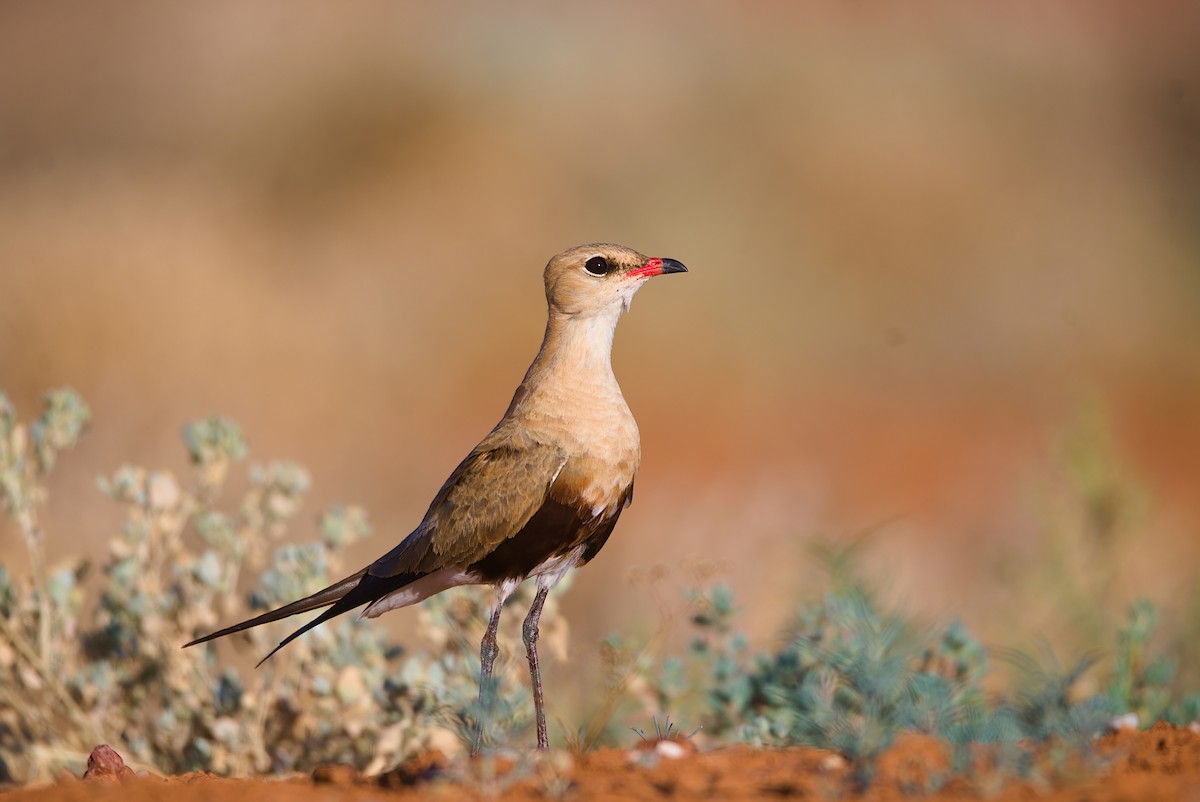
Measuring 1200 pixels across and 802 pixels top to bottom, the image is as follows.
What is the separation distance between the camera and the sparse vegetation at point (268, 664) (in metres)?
4.23

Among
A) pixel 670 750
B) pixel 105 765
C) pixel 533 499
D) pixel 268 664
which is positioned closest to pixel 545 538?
pixel 533 499

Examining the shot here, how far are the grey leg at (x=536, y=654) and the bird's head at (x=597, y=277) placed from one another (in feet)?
3.01

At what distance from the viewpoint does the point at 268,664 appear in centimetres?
484

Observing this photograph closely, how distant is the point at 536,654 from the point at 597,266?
124 centimetres

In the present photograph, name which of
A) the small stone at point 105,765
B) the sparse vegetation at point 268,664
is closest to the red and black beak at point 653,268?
the sparse vegetation at point 268,664

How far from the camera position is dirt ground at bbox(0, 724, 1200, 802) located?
8.30ft

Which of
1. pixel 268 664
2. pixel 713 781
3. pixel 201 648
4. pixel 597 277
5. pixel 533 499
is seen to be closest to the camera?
pixel 713 781

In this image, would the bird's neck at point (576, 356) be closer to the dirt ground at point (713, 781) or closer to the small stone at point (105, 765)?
the dirt ground at point (713, 781)

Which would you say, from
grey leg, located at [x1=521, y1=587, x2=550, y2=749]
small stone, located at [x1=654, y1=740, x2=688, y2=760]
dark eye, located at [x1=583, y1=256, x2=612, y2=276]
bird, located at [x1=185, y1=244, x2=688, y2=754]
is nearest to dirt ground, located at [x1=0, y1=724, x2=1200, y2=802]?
small stone, located at [x1=654, y1=740, x2=688, y2=760]

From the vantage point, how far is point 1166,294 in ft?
56.4

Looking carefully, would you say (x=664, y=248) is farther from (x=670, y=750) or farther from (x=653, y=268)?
(x=670, y=750)

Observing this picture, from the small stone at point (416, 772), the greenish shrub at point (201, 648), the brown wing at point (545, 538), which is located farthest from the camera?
the greenish shrub at point (201, 648)

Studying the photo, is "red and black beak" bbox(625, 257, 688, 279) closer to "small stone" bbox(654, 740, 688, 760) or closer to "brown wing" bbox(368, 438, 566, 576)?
"brown wing" bbox(368, 438, 566, 576)

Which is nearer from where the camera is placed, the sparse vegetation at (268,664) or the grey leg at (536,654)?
the grey leg at (536,654)
